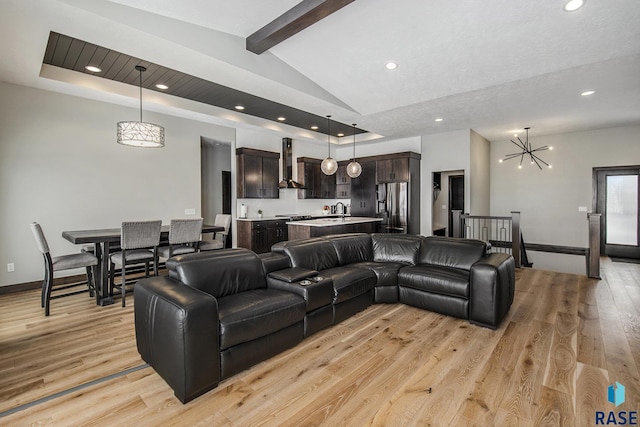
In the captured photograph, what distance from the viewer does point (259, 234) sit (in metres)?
6.70

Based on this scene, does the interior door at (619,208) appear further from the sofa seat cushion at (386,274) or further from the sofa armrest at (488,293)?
the sofa seat cushion at (386,274)

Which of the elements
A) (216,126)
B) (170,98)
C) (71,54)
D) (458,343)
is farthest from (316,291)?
(216,126)

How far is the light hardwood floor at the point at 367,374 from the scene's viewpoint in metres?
1.78

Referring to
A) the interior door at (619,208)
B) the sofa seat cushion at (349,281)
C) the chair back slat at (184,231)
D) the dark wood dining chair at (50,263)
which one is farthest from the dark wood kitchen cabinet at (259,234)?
the interior door at (619,208)

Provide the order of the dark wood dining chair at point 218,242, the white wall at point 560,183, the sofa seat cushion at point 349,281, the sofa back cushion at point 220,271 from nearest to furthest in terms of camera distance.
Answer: the sofa back cushion at point 220,271
the sofa seat cushion at point 349,281
the dark wood dining chair at point 218,242
the white wall at point 560,183

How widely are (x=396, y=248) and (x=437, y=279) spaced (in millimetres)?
956

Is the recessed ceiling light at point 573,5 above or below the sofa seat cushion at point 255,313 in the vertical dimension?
above

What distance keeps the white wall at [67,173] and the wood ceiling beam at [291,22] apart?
10.0 feet

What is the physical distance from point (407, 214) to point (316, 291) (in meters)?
5.00

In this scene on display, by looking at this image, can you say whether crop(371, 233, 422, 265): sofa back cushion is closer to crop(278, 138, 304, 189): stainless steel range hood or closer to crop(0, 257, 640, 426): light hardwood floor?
crop(0, 257, 640, 426): light hardwood floor

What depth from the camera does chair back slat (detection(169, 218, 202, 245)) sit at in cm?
421

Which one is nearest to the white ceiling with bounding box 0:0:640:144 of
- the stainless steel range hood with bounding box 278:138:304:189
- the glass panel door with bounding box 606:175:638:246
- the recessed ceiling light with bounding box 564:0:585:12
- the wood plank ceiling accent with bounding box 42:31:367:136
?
the recessed ceiling light with bounding box 564:0:585:12

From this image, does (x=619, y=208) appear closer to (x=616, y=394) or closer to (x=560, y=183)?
(x=560, y=183)

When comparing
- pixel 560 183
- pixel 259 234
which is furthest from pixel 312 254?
pixel 560 183
